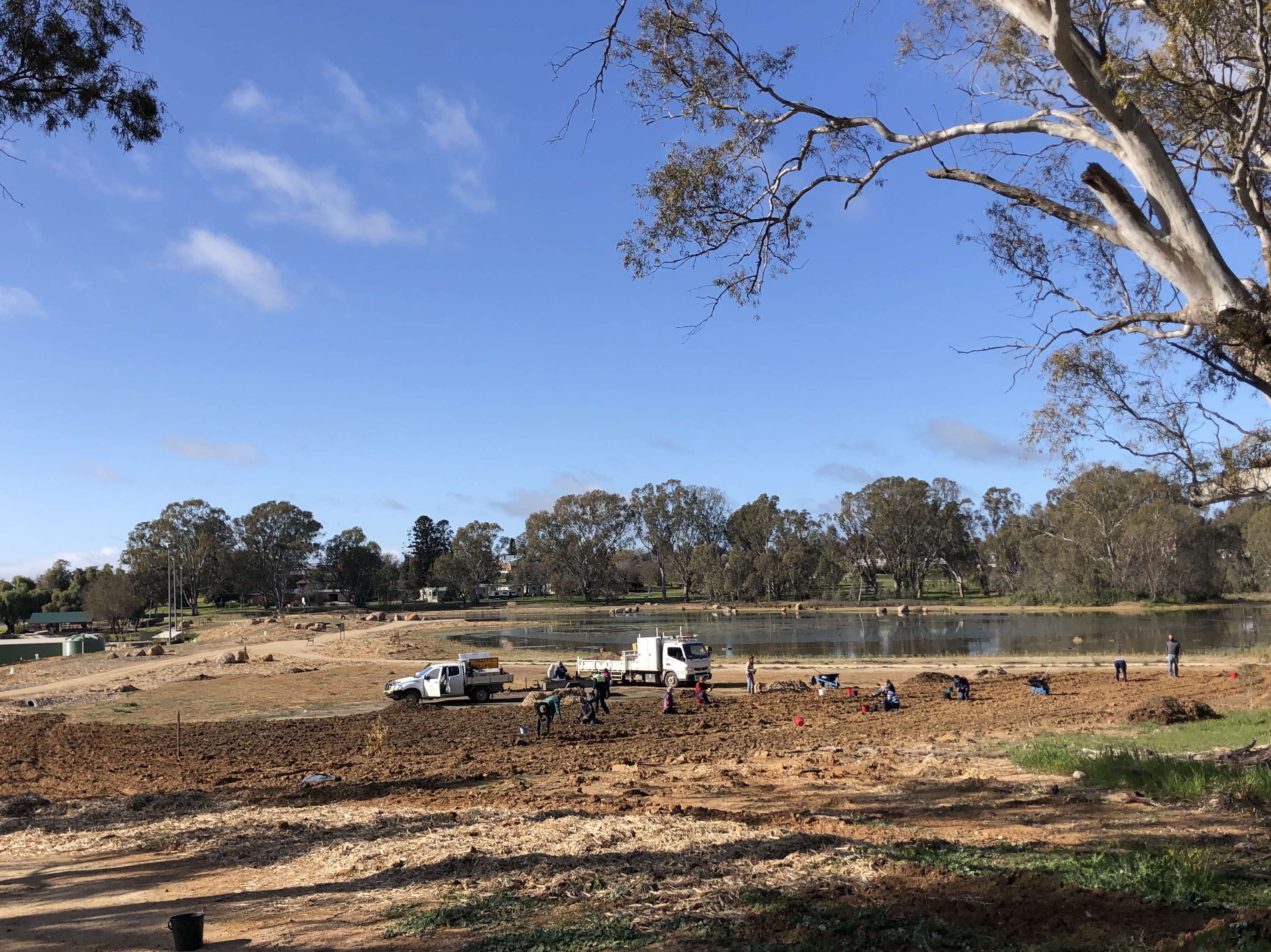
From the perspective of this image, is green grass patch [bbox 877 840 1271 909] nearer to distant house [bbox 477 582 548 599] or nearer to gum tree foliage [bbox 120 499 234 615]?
gum tree foliage [bbox 120 499 234 615]

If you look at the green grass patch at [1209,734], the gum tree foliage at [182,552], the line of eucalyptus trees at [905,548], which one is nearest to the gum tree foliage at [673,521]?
the line of eucalyptus trees at [905,548]

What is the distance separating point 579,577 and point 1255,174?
460 feet

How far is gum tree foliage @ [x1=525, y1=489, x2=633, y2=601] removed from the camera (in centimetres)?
14988

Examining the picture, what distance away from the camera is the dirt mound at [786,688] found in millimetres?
30594

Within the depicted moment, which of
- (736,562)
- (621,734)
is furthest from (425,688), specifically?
(736,562)

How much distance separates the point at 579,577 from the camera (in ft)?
490

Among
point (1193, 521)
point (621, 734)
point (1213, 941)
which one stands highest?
point (1193, 521)

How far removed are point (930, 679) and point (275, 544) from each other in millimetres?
132014

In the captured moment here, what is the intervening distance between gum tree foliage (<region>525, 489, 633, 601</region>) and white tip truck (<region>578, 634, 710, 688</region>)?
11400cm

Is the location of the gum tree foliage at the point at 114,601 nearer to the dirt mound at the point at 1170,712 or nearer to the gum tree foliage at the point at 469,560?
the gum tree foliage at the point at 469,560

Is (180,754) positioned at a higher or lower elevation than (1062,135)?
lower

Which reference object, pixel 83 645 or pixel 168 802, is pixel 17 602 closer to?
pixel 83 645

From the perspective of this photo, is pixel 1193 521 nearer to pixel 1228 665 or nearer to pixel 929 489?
pixel 929 489

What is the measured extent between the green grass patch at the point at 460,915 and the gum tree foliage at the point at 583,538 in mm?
140873
